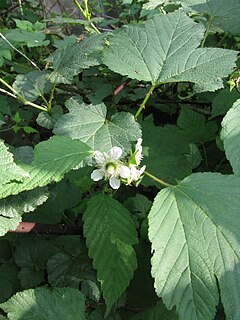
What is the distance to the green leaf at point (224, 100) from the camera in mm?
1368

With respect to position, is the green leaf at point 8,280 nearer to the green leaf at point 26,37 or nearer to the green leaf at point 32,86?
the green leaf at point 32,86

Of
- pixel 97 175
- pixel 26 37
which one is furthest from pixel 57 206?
pixel 26 37

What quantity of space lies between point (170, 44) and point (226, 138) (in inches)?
12.6

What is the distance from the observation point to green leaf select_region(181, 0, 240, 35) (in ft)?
4.90

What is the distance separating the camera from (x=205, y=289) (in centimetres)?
86

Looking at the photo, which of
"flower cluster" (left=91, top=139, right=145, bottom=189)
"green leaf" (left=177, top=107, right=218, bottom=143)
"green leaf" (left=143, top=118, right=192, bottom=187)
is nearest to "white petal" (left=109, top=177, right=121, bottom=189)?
"flower cluster" (left=91, top=139, right=145, bottom=189)

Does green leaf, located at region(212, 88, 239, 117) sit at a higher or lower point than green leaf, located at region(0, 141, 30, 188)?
lower

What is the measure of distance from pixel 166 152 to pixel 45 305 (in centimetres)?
58

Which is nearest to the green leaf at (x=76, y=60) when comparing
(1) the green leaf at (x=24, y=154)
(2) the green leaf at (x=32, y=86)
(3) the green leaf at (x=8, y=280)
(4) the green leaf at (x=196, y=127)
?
(2) the green leaf at (x=32, y=86)

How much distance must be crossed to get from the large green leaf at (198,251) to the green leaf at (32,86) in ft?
1.89

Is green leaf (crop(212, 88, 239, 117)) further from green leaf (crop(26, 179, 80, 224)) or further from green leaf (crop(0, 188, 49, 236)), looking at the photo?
green leaf (crop(0, 188, 49, 236))

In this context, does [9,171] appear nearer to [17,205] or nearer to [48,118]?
[17,205]

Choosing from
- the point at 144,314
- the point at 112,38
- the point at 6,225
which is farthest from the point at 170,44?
the point at 144,314

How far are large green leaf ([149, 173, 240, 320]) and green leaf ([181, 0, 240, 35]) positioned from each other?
75 cm
